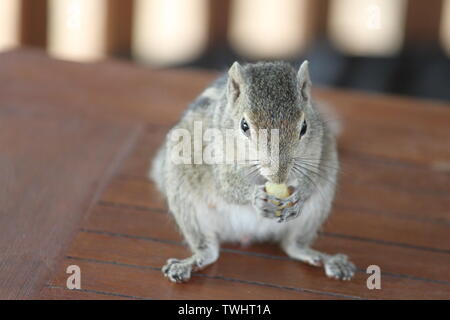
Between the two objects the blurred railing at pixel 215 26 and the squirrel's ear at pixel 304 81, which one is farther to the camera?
the blurred railing at pixel 215 26

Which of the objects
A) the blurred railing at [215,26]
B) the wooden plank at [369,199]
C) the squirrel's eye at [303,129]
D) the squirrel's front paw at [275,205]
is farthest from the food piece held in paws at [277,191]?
the blurred railing at [215,26]

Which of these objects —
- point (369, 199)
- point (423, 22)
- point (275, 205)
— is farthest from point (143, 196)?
point (423, 22)

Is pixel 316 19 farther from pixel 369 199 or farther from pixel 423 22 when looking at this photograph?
pixel 369 199

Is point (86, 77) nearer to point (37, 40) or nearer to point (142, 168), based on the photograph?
point (142, 168)

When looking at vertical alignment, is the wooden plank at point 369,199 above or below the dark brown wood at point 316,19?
below

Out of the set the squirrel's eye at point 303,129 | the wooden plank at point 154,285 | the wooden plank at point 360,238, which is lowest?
the wooden plank at point 154,285

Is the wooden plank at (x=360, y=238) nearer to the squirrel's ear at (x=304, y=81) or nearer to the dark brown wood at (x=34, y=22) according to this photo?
the squirrel's ear at (x=304, y=81)

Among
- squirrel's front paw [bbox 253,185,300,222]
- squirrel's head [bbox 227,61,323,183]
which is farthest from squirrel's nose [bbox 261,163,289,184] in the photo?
squirrel's front paw [bbox 253,185,300,222]
